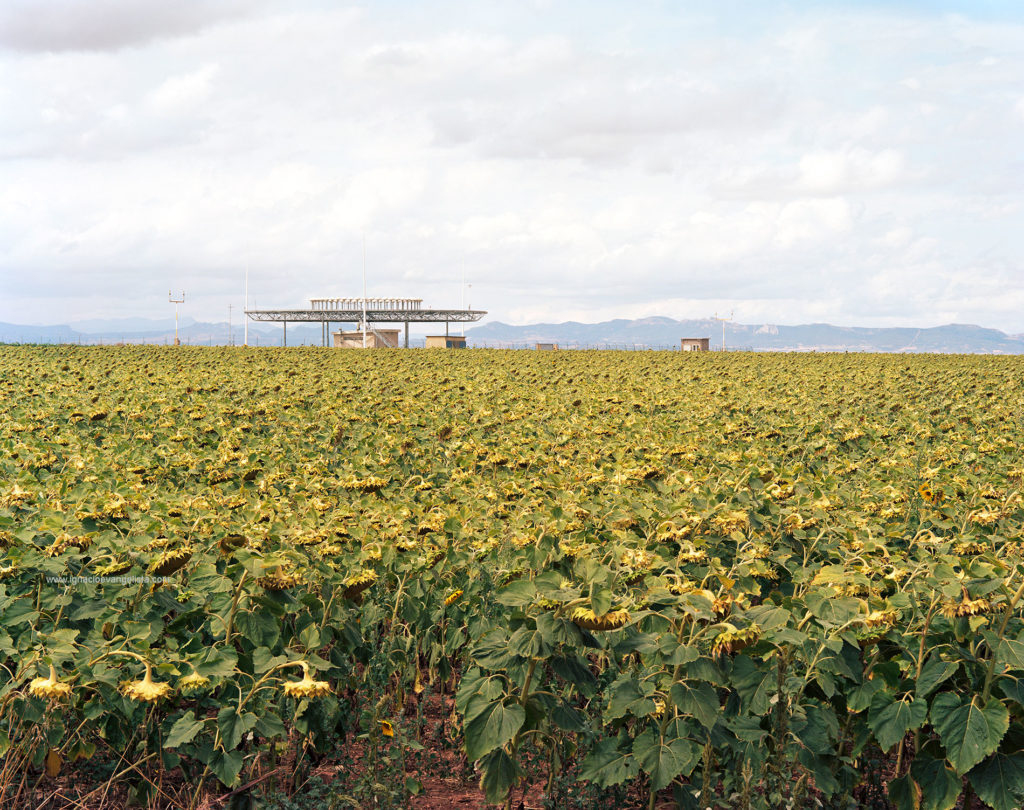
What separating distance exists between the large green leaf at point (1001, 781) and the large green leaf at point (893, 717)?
306 mm

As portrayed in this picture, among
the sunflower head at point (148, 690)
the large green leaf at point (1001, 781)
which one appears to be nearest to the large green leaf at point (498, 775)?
the sunflower head at point (148, 690)

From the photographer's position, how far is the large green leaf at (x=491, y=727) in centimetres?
340

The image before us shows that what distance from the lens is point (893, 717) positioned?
3.50 m

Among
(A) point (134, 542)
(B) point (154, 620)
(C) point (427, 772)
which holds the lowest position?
(C) point (427, 772)

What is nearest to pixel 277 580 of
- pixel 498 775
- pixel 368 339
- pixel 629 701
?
pixel 498 775

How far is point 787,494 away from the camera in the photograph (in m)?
5.74

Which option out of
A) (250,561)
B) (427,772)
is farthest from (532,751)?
(250,561)

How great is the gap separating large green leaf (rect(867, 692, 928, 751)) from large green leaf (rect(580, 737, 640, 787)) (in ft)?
3.43

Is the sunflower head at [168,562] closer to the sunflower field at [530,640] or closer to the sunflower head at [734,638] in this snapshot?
the sunflower field at [530,640]

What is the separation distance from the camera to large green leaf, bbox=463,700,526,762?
3.40m

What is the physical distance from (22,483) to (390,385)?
11.9m

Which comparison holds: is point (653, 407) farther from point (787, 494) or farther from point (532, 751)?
point (532, 751)

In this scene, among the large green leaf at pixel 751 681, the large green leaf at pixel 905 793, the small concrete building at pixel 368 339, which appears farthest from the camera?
the small concrete building at pixel 368 339

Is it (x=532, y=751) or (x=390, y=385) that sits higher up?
(x=390, y=385)
